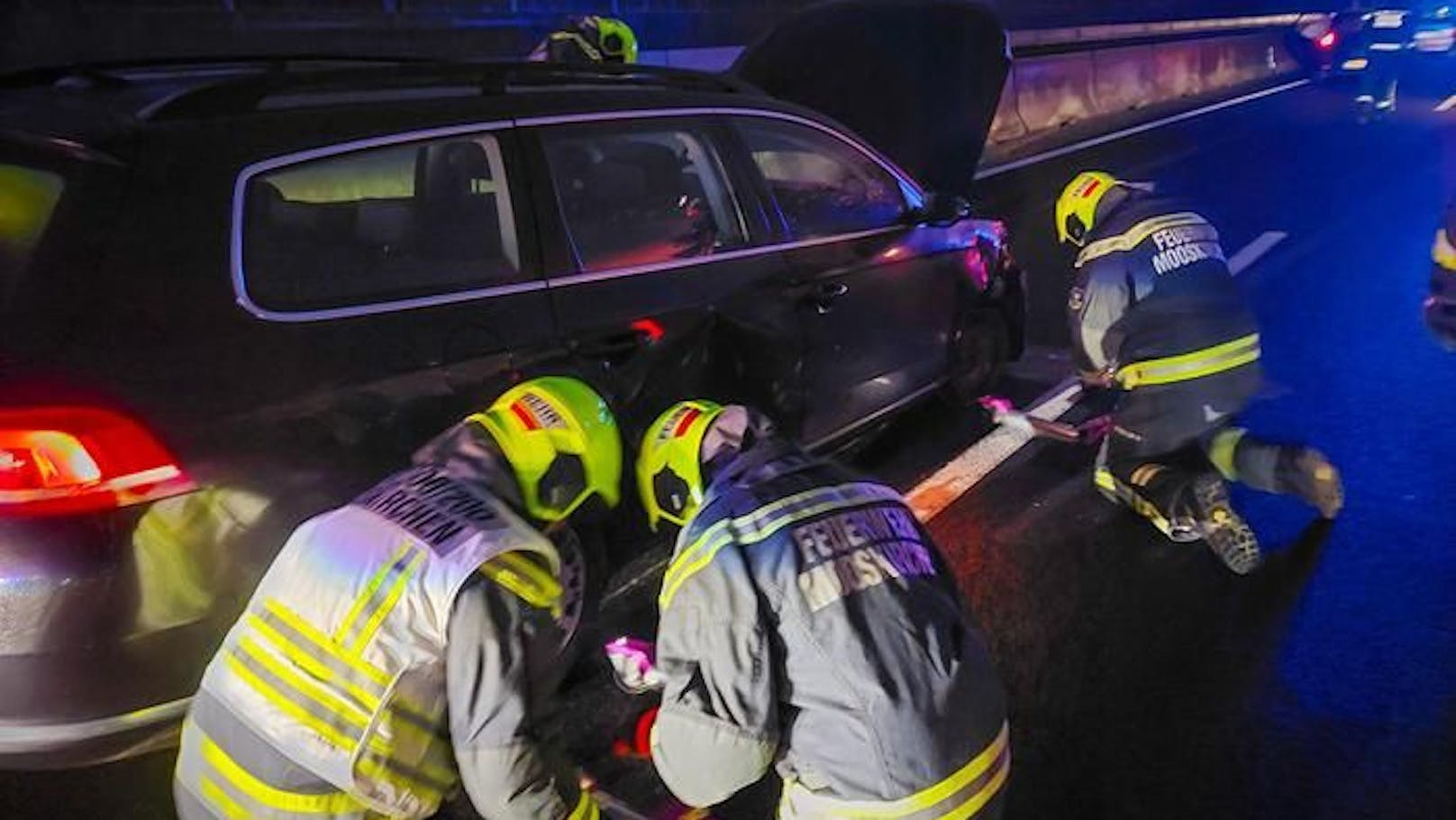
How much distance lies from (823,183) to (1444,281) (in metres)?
3.09

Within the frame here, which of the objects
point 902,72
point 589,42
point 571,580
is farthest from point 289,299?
point 902,72

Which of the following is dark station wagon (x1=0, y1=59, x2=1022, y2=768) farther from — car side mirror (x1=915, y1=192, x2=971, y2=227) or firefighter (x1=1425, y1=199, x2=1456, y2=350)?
firefighter (x1=1425, y1=199, x2=1456, y2=350)

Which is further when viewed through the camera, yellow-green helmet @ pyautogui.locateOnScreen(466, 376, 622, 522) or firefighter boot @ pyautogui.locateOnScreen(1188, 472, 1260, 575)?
firefighter boot @ pyautogui.locateOnScreen(1188, 472, 1260, 575)

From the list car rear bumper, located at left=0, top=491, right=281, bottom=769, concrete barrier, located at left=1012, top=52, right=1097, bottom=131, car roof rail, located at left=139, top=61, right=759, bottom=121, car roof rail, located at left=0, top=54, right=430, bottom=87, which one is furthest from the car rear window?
concrete barrier, located at left=1012, top=52, right=1097, bottom=131

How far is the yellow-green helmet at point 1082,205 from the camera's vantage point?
4.33m

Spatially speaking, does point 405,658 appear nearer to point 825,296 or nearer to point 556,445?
point 556,445

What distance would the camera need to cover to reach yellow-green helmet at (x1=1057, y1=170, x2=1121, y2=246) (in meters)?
4.33

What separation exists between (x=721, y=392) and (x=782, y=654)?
5.51 feet

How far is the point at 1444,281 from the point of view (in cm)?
528

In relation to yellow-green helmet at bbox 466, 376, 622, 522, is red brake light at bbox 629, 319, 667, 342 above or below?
below

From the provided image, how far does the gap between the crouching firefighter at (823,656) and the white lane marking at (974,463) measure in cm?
224

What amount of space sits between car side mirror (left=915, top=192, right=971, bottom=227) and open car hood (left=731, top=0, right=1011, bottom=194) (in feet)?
5.88

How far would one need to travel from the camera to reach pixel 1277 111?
631 inches

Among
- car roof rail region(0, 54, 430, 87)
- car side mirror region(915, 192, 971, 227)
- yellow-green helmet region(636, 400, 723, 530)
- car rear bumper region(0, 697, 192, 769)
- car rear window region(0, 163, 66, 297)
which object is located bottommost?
car rear bumper region(0, 697, 192, 769)
